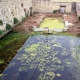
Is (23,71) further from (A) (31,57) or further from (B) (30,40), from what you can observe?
(B) (30,40)

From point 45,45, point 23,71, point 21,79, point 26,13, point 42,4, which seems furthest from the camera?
point 42,4

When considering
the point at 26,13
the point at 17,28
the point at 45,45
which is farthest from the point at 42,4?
the point at 45,45

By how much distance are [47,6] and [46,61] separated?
19797 mm

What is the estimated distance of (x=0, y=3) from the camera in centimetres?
1689

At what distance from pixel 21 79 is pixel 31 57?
3.06 metres

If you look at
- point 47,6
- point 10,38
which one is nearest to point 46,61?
point 10,38

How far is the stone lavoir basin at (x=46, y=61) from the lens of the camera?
1030cm

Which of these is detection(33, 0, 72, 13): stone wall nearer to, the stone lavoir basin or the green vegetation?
the green vegetation

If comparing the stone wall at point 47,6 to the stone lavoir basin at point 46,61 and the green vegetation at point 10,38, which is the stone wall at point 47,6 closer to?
the green vegetation at point 10,38

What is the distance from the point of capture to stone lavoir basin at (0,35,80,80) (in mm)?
10297

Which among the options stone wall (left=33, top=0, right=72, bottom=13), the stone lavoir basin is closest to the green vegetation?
the stone lavoir basin

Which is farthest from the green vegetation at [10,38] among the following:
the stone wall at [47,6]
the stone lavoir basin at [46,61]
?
the stone wall at [47,6]

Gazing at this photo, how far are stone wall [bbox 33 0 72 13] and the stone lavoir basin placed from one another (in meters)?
14.6

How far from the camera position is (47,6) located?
100.0 ft
